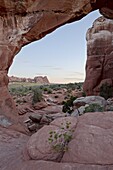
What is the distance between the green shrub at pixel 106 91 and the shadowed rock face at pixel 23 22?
47.8 feet

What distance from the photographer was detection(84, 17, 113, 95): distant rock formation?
28.3 meters

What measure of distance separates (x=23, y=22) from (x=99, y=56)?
18.7 metres

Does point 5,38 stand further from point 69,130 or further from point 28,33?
point 69,130

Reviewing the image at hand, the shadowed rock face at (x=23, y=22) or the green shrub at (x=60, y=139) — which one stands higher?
the shadowed rock face at (x=23, y=22)

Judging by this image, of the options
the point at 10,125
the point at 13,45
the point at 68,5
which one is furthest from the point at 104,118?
the point at 68,5

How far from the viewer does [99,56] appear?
2906 cm

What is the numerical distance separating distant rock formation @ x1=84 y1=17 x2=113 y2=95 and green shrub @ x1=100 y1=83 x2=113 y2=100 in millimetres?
919

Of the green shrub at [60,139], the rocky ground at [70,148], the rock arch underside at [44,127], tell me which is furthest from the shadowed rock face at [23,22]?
the green shrub at [60,139]

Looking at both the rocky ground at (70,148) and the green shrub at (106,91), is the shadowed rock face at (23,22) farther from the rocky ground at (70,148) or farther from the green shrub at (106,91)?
the green shrub at (106,91)

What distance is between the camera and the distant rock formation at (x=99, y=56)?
92.8 ft

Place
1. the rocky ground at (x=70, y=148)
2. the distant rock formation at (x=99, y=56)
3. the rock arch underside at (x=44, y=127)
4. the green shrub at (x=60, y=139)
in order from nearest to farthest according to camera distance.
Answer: the rocky ground at (x=70, y=148) → the rock arch underside at (x=44, y=127) → the green shrub at (x=60, y=139) → the distant rock formation at (x=99, y=56)

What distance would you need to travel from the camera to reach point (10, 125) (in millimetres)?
10188

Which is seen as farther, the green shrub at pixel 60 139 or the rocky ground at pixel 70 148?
the green shrub at pixel 60 139

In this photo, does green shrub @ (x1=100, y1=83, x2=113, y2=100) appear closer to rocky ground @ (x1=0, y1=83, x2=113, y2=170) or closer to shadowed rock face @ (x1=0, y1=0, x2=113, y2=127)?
shadowed rock face @ (x1=0, y1=0, x2=113, y2=127)
